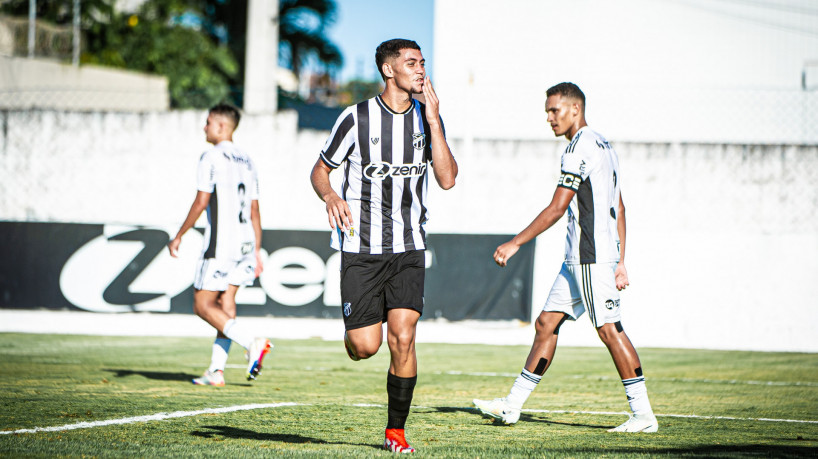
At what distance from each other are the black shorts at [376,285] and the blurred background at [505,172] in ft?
26.4

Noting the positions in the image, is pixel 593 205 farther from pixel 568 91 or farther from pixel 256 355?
pixel 256 355

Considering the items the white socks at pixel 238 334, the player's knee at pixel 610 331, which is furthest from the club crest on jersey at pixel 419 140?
the white socks at pixel 238 334

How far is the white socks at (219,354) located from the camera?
7676 mm

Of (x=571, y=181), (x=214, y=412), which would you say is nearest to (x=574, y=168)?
(x=571, y=181)

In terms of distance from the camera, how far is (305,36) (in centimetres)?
3491

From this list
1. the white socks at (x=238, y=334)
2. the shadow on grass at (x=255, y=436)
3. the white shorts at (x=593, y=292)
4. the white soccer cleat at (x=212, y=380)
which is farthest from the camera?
the white soccer cleat at (x=212, y=380)

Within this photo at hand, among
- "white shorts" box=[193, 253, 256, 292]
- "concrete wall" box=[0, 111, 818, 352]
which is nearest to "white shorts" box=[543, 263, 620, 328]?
"white shorts" box=[193, 253, 256, 292]

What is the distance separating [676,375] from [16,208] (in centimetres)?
1111

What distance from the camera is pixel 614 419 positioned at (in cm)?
620

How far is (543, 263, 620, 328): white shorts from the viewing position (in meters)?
5.65

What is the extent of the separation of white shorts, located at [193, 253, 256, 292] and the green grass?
84 cm

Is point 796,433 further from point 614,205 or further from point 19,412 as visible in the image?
point 19,412

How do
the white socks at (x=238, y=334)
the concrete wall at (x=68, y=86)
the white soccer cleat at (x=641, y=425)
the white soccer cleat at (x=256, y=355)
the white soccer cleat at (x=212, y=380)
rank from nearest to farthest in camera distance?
the white soccer cleat at (x=641, y=425) → the white soccer cleat at (x=256, y=355) → the white socks at (x=238, y=334) → the white soccer cleat at (x=212, y=380) → the concrete wall at (x=68, y=86)

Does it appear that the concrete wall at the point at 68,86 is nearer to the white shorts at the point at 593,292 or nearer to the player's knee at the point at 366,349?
the white shorts at the point at 593,292
